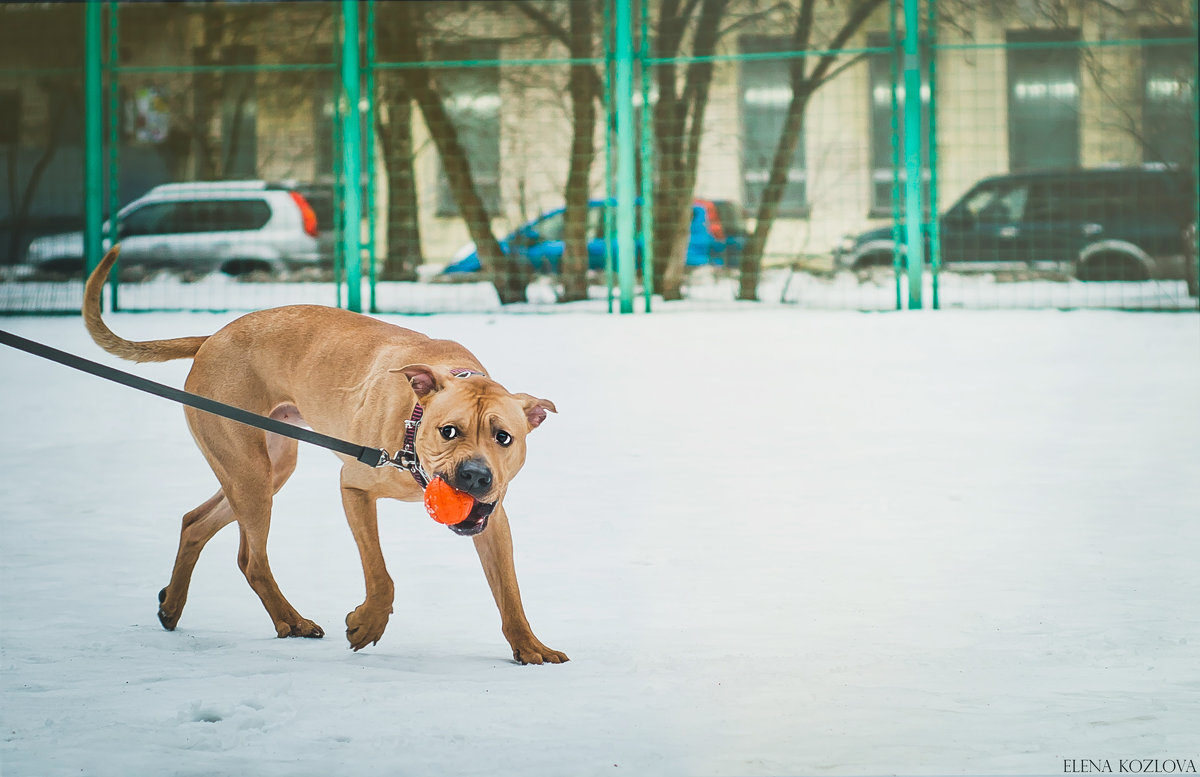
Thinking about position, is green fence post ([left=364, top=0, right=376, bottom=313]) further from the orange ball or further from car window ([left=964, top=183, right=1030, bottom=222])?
the orange ball

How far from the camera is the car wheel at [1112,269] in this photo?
12641mm

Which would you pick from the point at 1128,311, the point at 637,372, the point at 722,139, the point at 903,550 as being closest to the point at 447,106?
the point at 722,139

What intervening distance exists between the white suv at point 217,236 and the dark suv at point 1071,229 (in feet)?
16.1

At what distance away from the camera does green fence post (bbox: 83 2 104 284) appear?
1287 cm

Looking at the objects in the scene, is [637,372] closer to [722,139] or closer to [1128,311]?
[722,139]

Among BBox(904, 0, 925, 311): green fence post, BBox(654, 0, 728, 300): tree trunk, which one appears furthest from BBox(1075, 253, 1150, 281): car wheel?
BBox(654, 0, 728, 300): tree trunk

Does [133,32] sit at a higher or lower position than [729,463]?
higher

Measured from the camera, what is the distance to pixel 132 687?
3818mm

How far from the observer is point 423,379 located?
3854mm

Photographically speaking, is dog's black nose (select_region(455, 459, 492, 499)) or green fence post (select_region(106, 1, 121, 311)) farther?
green fence post (select_region(106, 1, 121, 311))

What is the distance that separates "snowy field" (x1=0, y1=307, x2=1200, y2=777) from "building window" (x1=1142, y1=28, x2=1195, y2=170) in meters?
3.32

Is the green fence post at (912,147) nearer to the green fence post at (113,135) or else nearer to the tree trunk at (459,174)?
the tree trunk at (459,174)

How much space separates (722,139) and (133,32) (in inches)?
216

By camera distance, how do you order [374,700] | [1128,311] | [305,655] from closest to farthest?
[374,700]
[305,655]
[1128,311]
